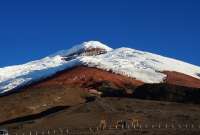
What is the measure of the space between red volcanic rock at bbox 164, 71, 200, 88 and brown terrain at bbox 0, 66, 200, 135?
61cm

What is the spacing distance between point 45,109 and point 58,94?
989 centimetres

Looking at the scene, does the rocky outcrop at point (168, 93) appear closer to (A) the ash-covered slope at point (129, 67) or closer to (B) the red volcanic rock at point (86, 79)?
(B) the red volcanic rock at point (86, 79)

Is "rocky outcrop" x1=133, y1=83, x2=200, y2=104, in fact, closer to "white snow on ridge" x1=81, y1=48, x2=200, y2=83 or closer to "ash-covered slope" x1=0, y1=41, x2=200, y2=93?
"ash-covered slope" x1=0, y1=41, x2=200, y2=93

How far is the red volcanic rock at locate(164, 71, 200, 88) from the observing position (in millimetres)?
152000

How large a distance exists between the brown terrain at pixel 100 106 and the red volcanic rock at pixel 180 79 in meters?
0.61

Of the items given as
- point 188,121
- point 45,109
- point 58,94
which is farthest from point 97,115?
point 58,94

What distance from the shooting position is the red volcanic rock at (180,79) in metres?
152

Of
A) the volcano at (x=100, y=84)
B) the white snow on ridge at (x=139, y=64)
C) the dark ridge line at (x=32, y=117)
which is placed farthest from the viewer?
the white snow on ridge at (x=139, y=64)

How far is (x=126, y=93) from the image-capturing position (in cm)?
12012

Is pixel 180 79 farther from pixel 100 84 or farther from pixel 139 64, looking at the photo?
pixel 100 84

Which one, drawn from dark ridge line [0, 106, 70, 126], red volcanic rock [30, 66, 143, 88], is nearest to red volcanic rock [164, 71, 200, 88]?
red volcanic rock [30, 66, 143, 88]

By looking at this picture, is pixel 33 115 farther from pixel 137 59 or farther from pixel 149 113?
pixel 137 59

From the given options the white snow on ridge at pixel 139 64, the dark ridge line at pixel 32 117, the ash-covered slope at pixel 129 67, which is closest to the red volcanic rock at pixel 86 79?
the ash-covered slope at pixel 129 67

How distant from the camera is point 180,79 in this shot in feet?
520
